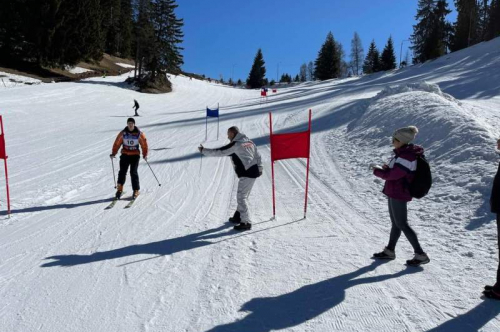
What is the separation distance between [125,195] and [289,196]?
13.2ft

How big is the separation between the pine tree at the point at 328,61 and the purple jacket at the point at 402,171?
70.5 meters

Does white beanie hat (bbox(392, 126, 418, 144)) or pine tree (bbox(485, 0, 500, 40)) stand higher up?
pine tree (bbox(485, 0, 500, 40))

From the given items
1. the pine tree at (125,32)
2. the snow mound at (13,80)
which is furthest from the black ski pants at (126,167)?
the pine tree at (125,32)

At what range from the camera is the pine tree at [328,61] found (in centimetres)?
7000

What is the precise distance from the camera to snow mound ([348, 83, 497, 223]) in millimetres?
7131

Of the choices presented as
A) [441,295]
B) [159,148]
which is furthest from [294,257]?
[159,148]

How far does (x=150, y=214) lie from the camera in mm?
7078

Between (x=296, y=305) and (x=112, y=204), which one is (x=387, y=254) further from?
(x=112, y=204)

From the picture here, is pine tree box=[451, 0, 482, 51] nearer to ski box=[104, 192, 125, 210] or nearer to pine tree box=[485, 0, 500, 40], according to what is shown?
pine tree box=[485, 0, 500, 40]

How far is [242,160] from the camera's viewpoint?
6.13 metres

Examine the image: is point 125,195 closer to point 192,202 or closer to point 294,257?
point 192,202

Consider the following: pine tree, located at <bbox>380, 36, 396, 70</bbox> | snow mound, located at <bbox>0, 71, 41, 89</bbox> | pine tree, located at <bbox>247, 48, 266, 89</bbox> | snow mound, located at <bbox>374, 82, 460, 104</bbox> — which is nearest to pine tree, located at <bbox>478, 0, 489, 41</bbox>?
pine tree, located at <bbox>380, 36, 396, 70</bbox>

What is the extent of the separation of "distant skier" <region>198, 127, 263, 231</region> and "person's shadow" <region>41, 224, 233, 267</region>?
46 cm

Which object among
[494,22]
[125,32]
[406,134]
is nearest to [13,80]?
[406,134]
